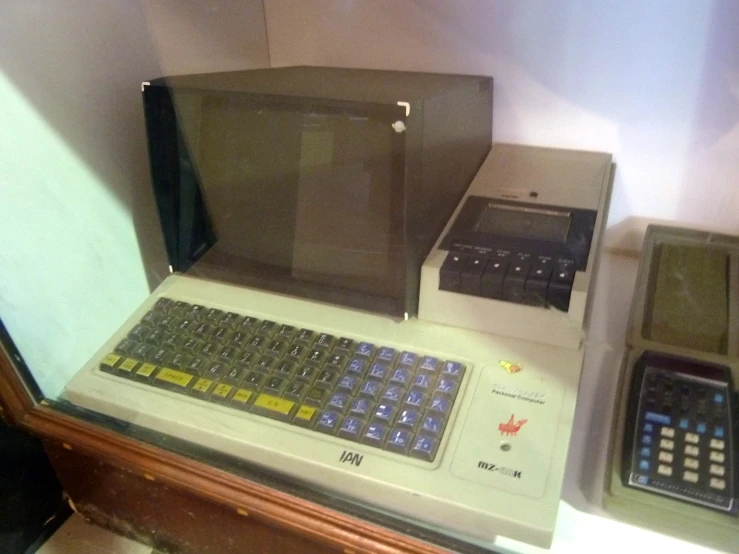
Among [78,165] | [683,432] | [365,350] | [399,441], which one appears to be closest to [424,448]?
[399,441]

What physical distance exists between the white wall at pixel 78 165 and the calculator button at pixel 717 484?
580 mm

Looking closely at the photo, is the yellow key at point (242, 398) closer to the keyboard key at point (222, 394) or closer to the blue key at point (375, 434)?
the keyboard key at point (222, 394)

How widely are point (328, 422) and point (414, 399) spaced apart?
0.25 feet

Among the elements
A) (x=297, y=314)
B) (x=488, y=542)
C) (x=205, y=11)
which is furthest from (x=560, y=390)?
(x=205, y=11)

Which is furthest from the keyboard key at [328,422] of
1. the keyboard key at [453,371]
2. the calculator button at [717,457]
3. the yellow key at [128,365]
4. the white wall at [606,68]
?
the white wall at [606,68]

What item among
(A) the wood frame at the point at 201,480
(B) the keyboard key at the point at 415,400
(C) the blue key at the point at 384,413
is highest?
(B) the keyboard key at the point at 415,400

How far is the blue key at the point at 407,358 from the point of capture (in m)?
0.56

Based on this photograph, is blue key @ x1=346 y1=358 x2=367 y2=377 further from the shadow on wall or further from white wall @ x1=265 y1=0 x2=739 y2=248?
white wall @ x1=265 y1=0 x2=739 y2=248

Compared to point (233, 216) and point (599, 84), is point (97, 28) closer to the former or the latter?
point (233, 216)

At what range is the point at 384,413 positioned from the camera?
0.52 m

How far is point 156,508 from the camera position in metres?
0.67

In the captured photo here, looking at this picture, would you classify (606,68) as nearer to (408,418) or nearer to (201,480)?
(408,418)

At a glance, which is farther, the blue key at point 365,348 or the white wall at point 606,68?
the white wall at point 606,68

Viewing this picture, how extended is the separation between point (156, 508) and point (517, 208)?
517mm
